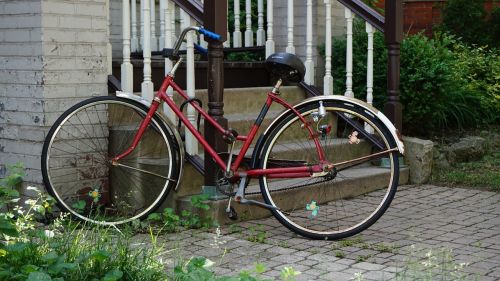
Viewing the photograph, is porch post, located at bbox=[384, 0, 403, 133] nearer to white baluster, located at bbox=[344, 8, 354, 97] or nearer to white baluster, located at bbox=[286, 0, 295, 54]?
white baluster, located at bbox=[344, 8, 354, 97]

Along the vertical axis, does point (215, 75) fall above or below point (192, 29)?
below

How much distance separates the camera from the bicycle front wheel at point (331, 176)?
4.71 meters

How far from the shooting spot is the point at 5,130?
522 centimetres

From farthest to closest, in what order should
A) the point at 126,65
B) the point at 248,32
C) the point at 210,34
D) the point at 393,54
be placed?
the point at 248,32 < the point at 393,54 < the point at 126,65 < the point at 210,34

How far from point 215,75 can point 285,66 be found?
471mm

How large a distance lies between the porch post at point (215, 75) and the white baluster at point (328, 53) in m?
1.72

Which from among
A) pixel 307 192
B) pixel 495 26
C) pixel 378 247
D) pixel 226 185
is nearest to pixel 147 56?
pixel 226 185

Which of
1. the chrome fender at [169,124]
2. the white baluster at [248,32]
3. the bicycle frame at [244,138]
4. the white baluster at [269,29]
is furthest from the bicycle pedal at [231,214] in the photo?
the white baluster at [248,32]

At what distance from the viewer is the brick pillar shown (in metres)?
4.97

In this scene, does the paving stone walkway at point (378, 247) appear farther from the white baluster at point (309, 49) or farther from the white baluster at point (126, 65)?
the white baluster at point (309, 49)

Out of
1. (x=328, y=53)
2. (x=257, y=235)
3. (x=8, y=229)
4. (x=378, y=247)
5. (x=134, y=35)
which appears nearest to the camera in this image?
(x=8, y=229)

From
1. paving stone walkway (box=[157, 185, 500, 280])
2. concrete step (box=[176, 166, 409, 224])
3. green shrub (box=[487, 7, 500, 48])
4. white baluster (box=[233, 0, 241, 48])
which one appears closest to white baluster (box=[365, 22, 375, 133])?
concrete step (box=[176, 166, 409, 224])

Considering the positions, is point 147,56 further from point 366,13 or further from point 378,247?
point 366,13

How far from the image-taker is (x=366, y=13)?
21.6ft
